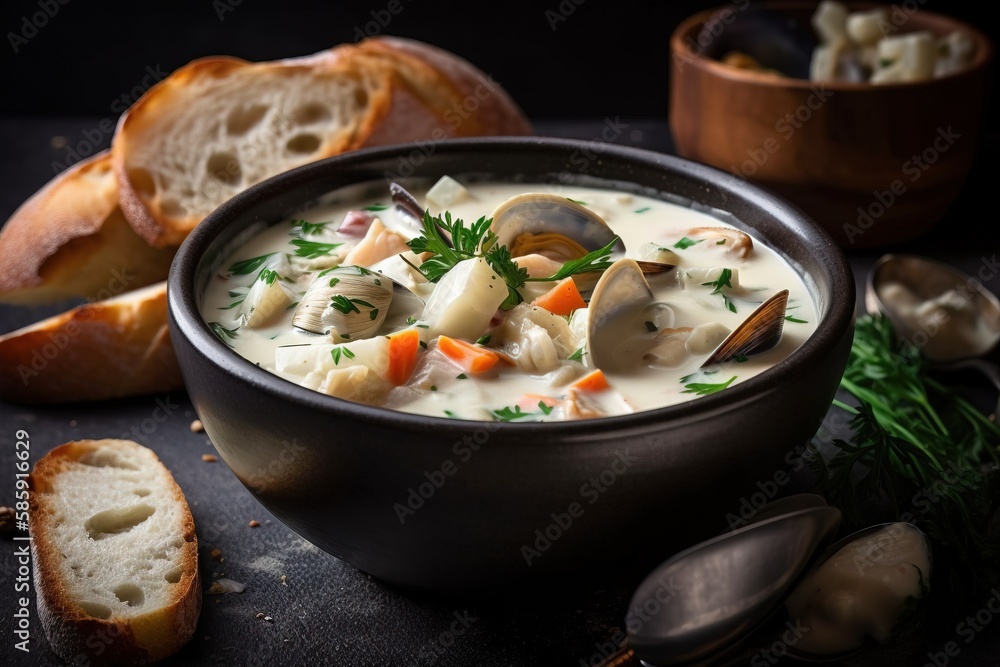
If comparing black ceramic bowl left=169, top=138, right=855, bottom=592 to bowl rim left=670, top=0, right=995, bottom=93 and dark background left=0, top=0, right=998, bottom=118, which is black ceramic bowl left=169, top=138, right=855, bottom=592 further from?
A: dark background left=0, top=0, right=998, bottom=118

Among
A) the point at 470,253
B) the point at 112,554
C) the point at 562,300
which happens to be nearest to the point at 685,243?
the point at 562,300

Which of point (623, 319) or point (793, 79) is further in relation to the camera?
point (793, 79)

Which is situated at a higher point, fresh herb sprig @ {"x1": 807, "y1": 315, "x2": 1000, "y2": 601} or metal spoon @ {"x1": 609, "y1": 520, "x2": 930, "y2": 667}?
metal spoon @ {"x1": 609, "y1": 520, "x2": 930, "y2": 667}

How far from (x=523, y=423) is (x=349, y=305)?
0.60 metres

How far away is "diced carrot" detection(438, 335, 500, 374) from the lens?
2.10m

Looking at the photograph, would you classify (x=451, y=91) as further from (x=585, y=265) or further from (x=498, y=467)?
(x=498, y=467)

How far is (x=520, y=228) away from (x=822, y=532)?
1000mm

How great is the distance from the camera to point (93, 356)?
2994mm

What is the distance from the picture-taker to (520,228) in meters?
2.54

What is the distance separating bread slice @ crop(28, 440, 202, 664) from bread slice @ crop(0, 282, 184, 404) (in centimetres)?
42

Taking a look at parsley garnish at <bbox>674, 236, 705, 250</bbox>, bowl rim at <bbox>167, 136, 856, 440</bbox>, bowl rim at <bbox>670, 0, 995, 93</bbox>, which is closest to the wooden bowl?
bowl rim at <bbox>670, 0, 995, 93</bbox>

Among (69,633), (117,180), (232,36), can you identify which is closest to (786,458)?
(69,633)

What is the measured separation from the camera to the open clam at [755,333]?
213 cm

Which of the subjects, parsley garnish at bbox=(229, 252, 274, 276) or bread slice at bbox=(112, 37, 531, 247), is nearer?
parsley garnish at bbox=(229, 252, 274, 276)
